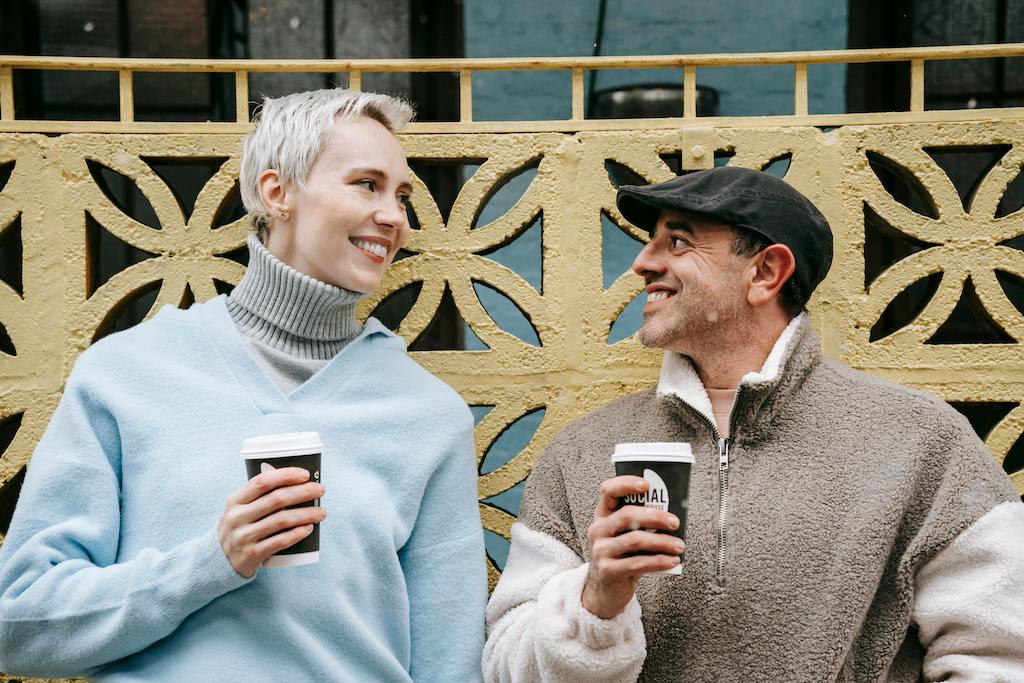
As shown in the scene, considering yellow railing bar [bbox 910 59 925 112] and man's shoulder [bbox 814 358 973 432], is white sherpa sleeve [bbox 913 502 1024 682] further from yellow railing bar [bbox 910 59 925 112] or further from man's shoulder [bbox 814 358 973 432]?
yellow railing bar [bbox 910 59 925 112]

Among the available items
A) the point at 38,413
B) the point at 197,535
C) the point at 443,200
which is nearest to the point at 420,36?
the point at 443,200

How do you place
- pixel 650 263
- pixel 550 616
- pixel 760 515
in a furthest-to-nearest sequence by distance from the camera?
pixel 650 263 < pixel 760 515 < pixel 550 616

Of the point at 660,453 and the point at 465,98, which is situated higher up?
the point at 465,98

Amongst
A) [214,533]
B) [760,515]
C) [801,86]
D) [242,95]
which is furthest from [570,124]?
[214,533]

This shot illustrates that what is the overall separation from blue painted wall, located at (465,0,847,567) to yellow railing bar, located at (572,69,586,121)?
474mm

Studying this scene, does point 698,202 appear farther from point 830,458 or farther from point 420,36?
point 420,36

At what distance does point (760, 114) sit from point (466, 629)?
5.76ft

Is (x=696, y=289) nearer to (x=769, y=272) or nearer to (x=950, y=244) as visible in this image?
(x=769, y=272)

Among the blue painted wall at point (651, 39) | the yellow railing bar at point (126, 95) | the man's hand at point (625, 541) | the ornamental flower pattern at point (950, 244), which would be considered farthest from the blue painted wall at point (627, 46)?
the man's hand at point (625, 541)

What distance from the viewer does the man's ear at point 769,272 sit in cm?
246

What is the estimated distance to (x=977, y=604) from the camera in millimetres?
2172

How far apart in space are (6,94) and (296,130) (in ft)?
2.69

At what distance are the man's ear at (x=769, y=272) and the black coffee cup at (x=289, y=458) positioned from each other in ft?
3.39

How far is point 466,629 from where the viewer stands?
7.89ft
